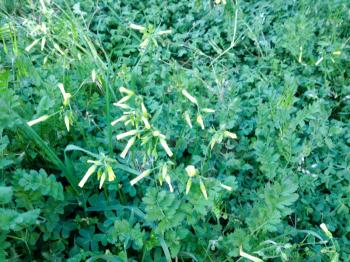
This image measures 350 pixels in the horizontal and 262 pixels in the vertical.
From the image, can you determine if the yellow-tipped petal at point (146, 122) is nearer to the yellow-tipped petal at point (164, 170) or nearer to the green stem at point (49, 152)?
the yellow-tipped petal at point (164, 170)

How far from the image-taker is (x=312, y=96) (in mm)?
2711

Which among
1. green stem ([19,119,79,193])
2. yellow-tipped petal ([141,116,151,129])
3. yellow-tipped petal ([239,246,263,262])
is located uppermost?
yellow-tipped petal ([141,116,151,129])

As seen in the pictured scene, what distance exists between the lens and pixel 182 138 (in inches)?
89.5

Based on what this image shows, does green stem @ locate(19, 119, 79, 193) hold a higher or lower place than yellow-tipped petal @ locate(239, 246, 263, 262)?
higher

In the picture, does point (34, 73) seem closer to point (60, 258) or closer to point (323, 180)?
point (60, 258)

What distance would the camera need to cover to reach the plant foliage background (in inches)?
70.3

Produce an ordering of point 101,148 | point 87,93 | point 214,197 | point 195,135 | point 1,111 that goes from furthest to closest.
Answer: point 87,93 → point 195,135 → point 101,148 → point 1,111 → point 214,197

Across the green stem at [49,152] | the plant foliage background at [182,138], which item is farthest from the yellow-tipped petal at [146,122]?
the green stem at [49,152]

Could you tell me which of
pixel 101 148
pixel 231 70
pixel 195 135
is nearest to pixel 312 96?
pixel 231 70

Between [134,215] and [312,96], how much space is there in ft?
4.40

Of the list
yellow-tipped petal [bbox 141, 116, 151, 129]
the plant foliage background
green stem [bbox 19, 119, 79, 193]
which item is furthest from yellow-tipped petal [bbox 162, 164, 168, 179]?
green stem [bbox 19, 119, 79, 193]

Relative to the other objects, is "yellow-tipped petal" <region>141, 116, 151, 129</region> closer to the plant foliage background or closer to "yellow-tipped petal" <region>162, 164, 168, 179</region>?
the plant foliage background

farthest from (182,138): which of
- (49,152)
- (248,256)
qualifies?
(248,256)

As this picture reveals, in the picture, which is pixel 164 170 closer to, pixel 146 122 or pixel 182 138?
pixel 146 122
